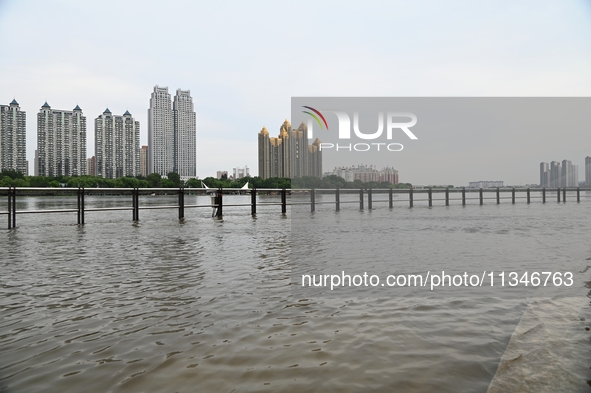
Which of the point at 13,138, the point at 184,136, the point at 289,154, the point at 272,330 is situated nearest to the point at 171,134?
the point at 184,136

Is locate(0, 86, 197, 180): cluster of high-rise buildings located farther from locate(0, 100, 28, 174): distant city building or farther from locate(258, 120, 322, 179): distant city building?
locate(258, 120, 322, 179): distant city building

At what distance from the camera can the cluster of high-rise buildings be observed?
12025 centimetres

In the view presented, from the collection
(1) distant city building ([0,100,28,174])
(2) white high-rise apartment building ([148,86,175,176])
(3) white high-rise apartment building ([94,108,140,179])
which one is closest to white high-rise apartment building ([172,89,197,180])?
(2) white high-rise apartment building ([148,86,175,176])

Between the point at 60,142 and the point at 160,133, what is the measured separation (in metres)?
34.8

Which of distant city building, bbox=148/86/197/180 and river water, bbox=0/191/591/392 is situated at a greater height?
distant city building, bbox=148/86/197/180

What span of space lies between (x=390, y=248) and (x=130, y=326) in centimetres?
547

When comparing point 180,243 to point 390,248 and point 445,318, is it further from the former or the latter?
point 445,318

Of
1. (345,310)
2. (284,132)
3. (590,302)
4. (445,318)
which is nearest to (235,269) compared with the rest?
(345,310)

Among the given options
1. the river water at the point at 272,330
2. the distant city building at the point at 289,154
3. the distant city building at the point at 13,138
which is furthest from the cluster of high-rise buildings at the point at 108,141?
the river water at the point at 272,330

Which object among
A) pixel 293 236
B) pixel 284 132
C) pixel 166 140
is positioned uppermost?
pixel 166 140

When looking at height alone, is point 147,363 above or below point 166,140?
below

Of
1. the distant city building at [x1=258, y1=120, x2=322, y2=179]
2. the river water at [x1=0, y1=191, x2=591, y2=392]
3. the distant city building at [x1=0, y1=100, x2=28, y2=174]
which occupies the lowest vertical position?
the river water at [x1=0, y1=191, x2=591, y2=392]

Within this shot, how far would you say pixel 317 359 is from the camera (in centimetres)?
281

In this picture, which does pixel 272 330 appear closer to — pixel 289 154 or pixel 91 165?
pixel 289 154
